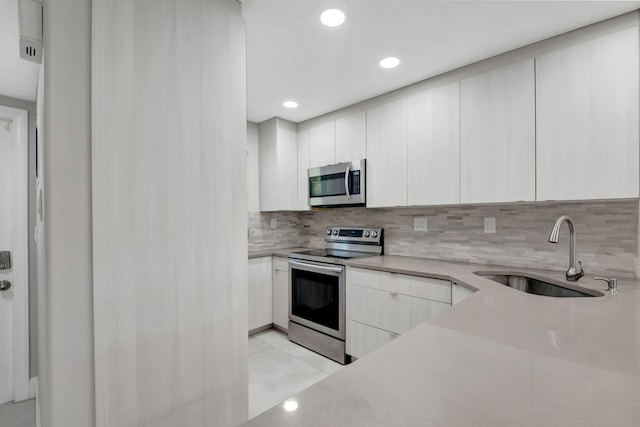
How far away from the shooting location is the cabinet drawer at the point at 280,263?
317 centimetres

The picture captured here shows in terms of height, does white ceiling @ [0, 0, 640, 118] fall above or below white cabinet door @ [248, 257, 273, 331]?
above

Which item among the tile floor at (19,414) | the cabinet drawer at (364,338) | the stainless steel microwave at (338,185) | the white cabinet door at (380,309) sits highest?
the stainless steel microwave at (338,185)

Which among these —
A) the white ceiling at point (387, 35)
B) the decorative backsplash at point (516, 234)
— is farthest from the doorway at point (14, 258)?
the decorative backsplash at point (516, 234)

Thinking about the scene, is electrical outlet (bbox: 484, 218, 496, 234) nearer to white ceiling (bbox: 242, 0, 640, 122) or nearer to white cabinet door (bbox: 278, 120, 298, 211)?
white ceiling (bbox: 242, 0, 640, 122)

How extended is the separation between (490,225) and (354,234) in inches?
50.5

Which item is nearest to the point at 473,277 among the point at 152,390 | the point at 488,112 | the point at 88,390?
the point at 488,112

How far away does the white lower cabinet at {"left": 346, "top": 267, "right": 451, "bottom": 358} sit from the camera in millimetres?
2046

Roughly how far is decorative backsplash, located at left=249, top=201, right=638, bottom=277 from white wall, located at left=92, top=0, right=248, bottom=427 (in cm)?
182

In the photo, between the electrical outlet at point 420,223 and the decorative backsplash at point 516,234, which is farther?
the electrical outlet at point 420,223

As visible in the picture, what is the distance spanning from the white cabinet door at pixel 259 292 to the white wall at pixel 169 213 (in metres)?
1.71

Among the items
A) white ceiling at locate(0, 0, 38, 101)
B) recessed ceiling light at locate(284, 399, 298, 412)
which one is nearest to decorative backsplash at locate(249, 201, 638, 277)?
recessed ceiling light at locate(284, 399, 298, 412)

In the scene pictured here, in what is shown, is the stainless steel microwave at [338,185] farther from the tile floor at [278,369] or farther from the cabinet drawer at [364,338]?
the tile floor at [278,369]

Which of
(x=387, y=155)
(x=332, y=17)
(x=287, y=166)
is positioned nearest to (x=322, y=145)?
(x=287, y=166)

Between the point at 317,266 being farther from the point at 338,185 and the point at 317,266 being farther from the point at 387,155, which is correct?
the point at 387,155
